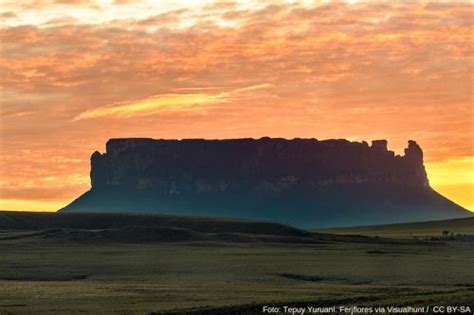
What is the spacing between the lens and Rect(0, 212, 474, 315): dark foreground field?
5853 centimetres

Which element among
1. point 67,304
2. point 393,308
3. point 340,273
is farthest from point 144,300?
point 340,273

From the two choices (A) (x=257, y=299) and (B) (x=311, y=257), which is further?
(B) (x=311, y=257)

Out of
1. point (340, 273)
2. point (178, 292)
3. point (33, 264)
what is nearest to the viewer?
point (178, 292)

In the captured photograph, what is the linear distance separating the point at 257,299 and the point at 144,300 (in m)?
6.69

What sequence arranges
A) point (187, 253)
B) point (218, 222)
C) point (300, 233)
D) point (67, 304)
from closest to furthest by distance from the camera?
point (67, 304) < point (187, 253) < point (300, 233) < point (218, 222)

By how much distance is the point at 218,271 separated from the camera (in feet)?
287

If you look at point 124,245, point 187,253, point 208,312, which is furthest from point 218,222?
point 208,312

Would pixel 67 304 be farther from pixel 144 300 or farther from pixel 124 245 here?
pixel 124 245

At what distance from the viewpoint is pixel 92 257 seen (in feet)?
349

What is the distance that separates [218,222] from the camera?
17588 centimetres

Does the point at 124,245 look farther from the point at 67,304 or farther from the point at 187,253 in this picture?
the point at 67,304

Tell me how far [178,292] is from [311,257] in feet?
132

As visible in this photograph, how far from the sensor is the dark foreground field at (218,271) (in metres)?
58.5

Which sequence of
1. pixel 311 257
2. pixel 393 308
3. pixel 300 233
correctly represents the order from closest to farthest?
1. pixel 393 308
2. pixel 311 257
3. pixel 300 233
